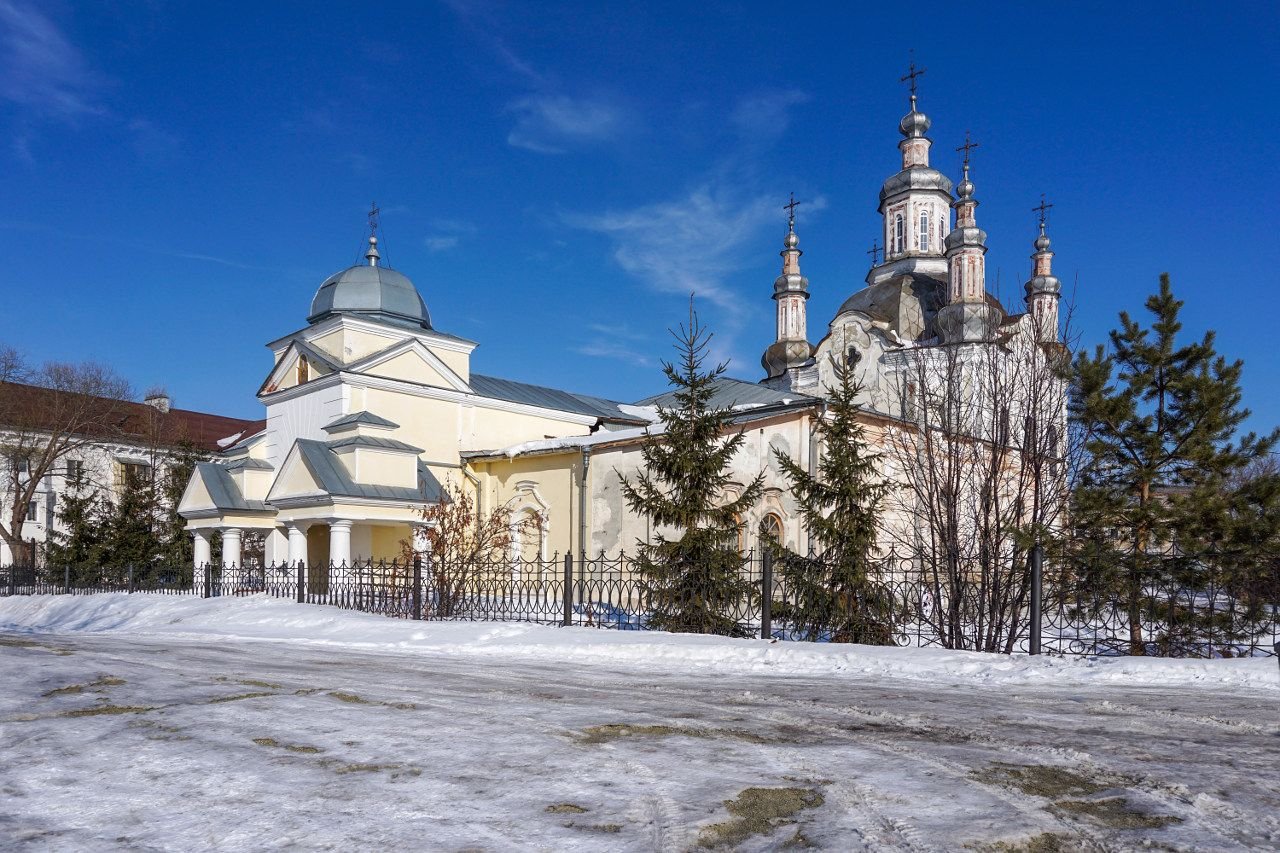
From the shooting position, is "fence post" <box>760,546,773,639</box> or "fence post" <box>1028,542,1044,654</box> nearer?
"fence post" <box>1028,542,1044,654</box>

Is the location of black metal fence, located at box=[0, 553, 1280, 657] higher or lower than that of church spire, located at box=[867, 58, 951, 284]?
lower

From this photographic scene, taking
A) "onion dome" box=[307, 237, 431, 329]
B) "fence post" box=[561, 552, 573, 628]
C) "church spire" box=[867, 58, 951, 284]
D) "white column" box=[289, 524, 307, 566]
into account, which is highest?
"church spire" box=[867, 58, 951, 284]

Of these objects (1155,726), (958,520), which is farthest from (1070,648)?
(1155,726)

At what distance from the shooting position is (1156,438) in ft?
47.5

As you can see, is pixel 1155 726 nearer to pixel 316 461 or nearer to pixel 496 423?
pixel 316 461

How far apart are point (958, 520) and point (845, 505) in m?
1.44

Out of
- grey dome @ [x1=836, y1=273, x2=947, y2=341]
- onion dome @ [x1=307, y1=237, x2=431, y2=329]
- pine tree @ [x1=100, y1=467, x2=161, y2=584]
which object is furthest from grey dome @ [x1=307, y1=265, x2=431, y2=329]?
grey dome @ [x1=836, y1=273, x2=947, y2=341]

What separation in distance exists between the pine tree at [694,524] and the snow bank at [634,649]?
113 centimetres

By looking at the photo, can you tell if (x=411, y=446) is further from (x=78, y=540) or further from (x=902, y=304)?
(x=902, y=304)

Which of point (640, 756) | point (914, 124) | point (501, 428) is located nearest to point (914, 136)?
point (914, 124)

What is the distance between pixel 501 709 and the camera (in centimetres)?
645

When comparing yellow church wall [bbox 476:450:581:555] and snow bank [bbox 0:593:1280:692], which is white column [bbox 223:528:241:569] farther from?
yellow church wall [bbox 476:450:581:555]

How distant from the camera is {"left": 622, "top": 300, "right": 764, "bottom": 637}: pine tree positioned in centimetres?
1262

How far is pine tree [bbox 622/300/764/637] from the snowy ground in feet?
10.4
